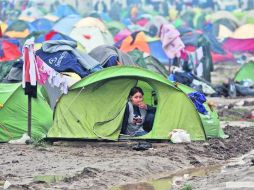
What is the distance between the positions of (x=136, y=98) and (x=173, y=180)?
3.31 m

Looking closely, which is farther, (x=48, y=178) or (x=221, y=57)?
(x=221, y=57)

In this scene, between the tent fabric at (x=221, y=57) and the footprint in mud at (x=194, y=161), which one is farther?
the tent fabric at (x=221, y=57)

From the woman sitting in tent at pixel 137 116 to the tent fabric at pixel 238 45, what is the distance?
1199 inches

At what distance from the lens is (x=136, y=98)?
48.4 feet

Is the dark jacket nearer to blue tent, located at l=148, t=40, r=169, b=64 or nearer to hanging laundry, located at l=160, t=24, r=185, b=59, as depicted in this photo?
hanging laundry, located at l=160, t=24, r=185, b=59

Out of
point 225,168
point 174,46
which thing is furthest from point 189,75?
point 225,168

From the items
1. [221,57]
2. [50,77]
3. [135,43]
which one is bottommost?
[221,57]

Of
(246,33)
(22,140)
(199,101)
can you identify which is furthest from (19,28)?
(22,140)

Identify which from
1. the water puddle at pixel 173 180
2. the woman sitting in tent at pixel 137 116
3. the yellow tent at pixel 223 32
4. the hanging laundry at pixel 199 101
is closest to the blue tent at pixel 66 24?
the yellow tent at pixel 223 32

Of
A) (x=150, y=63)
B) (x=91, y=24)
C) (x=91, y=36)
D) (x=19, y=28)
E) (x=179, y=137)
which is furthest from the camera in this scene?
(x=19, y=28)

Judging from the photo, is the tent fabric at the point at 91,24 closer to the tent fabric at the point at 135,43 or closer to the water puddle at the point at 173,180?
the tent fabric at the point at 135,43

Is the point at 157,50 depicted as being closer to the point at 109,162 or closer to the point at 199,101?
the point at 199,101

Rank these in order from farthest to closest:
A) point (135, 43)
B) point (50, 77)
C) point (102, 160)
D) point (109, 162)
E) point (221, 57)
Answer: point (221, 57)
point (135, 43)
point (50, 77)
point (102, 160)
point (109, 162)

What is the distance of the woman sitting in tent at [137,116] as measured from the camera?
48.1 feet
